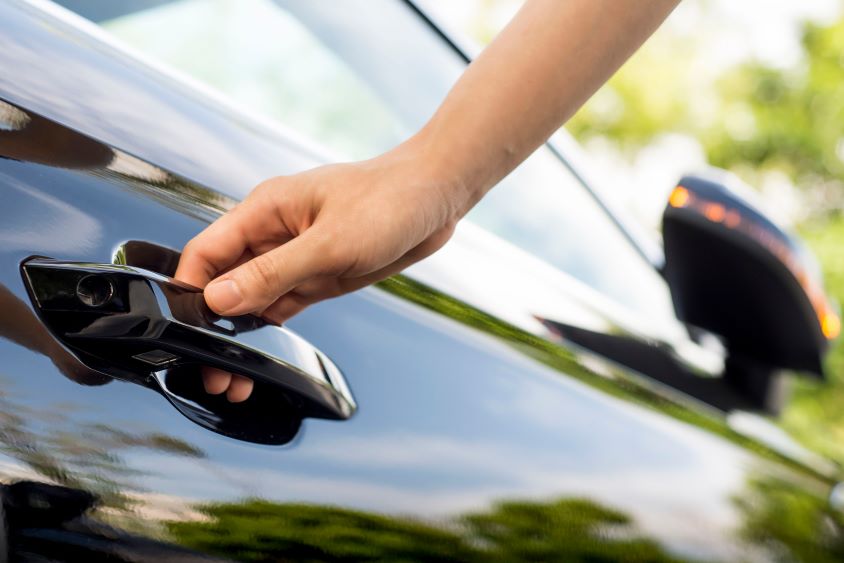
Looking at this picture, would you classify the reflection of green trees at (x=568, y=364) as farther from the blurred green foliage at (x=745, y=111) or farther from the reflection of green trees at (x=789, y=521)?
the blurred green foliage at (x=745, y=111)

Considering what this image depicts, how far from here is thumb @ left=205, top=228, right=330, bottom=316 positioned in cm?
85

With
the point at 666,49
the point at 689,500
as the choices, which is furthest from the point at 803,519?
the point at 666,49

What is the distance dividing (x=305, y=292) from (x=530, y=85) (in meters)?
0.32

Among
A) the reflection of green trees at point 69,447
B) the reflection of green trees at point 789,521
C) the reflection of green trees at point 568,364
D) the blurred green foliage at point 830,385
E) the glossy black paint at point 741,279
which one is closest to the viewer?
the reflection of green trees at point 69,447

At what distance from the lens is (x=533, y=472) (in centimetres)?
99

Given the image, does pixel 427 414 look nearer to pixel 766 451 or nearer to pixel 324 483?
pixel 324 483

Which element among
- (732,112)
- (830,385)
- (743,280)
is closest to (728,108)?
(732,112)

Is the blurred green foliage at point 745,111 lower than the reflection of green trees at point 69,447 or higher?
higher

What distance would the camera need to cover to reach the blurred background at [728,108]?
52.1 ft

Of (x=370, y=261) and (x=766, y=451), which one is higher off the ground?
(x=766, y=451)

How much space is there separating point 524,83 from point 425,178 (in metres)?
0.14

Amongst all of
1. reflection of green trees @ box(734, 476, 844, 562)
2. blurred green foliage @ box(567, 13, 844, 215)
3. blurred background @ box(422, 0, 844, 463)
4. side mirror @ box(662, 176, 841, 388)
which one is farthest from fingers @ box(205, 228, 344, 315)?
blurred green foliage @ box(567, 13, 844, 215)

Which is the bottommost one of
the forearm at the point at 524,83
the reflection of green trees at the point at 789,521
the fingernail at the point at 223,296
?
the fingernail at the point at 223,296

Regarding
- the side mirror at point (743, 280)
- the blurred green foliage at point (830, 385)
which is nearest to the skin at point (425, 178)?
the side mirror at point (743, 280)
